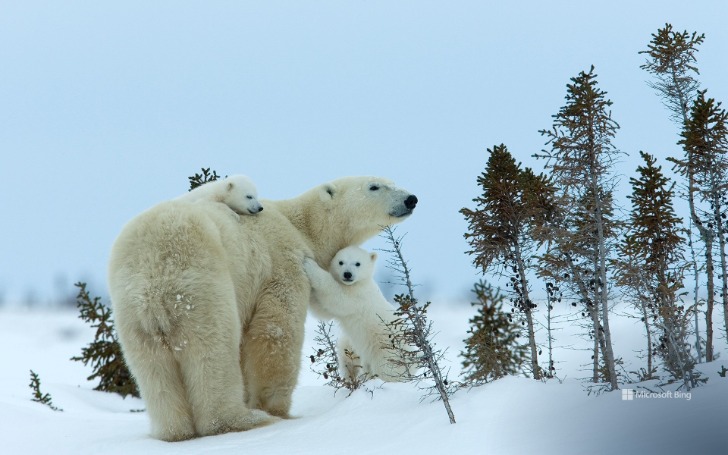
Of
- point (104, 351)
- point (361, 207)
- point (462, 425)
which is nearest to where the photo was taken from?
point (462, 425)

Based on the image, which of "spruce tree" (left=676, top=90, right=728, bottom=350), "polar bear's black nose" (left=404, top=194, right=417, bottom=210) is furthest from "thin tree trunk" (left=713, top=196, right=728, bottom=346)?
"polar bear's black nose" (left=404, top=194, right=417, bottom=210)

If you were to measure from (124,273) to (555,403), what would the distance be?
12.1 feet

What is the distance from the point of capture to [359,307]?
26.9 ft

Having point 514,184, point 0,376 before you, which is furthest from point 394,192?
point 0,376

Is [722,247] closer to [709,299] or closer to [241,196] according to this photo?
[709,299]

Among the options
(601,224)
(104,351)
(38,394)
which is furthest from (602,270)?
(104,351)

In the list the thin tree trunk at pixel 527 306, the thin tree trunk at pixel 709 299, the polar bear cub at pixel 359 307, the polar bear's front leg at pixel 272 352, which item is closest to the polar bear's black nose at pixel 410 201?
the polar bear cub at pixel 359 307

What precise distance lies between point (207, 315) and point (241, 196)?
163 cm

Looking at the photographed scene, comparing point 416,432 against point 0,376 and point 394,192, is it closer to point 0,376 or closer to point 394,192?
point 394,192

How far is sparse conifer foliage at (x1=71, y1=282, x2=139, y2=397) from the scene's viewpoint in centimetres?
1233

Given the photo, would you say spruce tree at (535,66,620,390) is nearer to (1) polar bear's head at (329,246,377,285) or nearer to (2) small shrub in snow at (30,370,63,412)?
(1) polar bear's head at (329,246,377,285)

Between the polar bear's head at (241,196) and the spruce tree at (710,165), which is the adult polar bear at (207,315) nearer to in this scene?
the polar bear's head at (241,196)

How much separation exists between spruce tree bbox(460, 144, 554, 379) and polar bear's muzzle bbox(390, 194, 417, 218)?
583 millimetres

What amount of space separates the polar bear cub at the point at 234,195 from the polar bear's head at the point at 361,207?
2.56 feet
